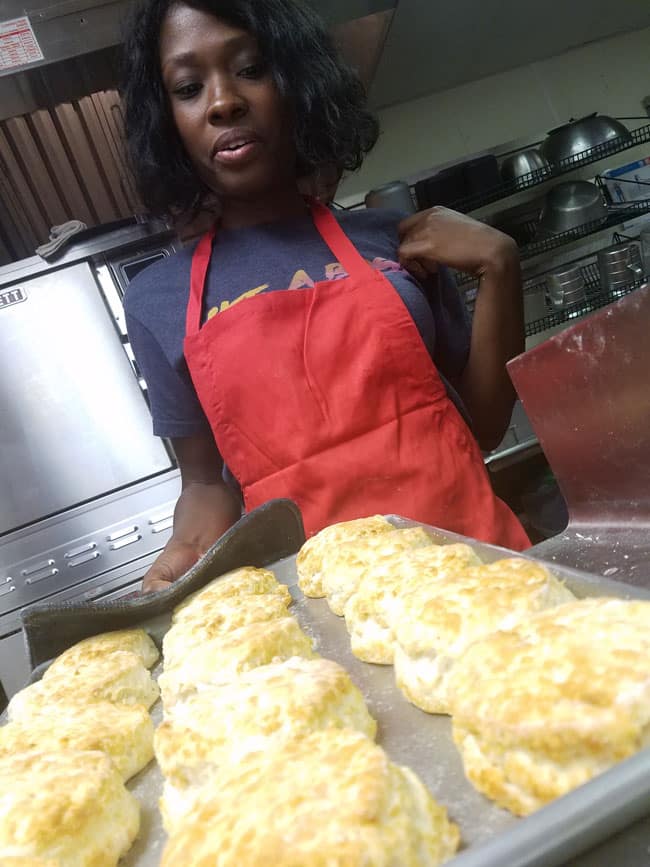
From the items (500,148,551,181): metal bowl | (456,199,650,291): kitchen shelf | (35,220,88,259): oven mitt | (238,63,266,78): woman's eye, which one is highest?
(35,220,88,259): oven mitt

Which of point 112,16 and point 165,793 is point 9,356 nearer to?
point 112,16

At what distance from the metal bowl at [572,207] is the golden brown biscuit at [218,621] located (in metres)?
2.80

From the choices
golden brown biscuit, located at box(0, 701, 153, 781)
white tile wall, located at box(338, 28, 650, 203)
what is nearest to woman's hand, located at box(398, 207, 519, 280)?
golden brown biscuit, located at box(0, 701, 153, 781)

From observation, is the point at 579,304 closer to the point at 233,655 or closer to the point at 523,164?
the point at 523,164

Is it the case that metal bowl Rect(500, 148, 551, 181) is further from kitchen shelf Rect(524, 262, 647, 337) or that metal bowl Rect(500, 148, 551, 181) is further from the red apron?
the red apron

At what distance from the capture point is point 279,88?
159cm

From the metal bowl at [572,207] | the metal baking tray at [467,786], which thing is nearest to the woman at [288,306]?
the metal baking tray at [467,786]

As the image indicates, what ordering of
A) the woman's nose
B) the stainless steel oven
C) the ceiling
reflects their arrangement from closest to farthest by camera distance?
1. the woman's nose
2. the ceiling
3. the stainless steel oven

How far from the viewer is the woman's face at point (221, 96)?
1.55 m

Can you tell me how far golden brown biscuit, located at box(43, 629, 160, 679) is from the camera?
1197mm

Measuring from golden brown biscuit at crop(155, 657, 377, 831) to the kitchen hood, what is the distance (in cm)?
222

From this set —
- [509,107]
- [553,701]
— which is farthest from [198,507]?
[509,107]

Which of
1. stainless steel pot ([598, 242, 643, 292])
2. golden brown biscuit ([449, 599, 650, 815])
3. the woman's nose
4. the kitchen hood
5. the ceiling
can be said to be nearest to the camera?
golden brown biscuit ([449, 599, 650, 815])

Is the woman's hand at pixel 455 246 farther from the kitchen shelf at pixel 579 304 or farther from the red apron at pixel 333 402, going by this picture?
the kitchen shelf at pixel 579 304
